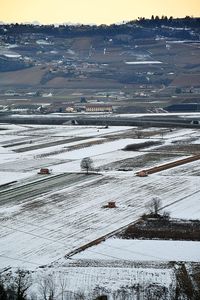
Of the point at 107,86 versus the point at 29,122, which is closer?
the point at 29,122

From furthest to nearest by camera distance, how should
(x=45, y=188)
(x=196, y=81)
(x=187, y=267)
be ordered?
(x=196, y=81) → (x=45, y=188) → (x=187, y=267)

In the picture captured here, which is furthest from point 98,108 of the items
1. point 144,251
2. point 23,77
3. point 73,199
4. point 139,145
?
point 144,251

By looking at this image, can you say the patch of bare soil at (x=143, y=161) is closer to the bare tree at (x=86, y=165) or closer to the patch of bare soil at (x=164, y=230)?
the bare tree at (x=86, y=165)

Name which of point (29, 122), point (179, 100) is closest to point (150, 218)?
point (29, 122)

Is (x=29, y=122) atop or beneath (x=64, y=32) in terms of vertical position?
beneath

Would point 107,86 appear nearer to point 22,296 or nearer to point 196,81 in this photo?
point 196,81

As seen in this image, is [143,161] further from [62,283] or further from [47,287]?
[47,287]

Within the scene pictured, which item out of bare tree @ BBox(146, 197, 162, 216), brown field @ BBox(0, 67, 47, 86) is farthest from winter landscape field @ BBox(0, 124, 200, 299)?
brown field @ BBox(0, 67, 47, 86)
